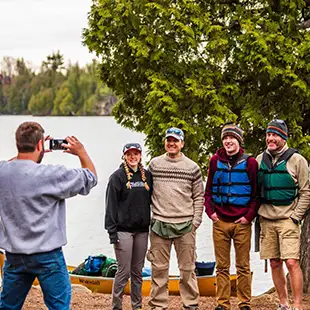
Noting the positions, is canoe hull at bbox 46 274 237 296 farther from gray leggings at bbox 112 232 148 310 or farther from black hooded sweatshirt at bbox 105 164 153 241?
black hooded sweatshirt at bbox 105 164 153 241

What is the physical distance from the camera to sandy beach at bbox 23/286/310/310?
26.8 ft

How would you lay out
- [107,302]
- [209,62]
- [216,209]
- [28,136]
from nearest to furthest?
1. [28,136]
2. [216,209]
3. [107,302]
4. [209,62]

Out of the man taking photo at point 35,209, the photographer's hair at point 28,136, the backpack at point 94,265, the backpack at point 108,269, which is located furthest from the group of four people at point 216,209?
the backpack at point 94,265

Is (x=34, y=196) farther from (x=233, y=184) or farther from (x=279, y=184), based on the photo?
(x=279, y=184)

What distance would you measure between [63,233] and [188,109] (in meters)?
5.45

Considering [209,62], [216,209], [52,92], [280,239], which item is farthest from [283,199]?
[52,92]

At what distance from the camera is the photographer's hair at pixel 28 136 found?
15.8ft

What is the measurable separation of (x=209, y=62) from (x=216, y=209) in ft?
11.7

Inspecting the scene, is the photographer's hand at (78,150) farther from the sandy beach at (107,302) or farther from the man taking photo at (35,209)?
the sandy beach at (107,302)

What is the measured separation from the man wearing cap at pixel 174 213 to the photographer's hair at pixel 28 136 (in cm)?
261

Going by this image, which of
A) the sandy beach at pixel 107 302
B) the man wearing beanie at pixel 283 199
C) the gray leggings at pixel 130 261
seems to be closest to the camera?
the man wearing beanie at pixel 283 199

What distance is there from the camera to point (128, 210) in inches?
281

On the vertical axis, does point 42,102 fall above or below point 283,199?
above

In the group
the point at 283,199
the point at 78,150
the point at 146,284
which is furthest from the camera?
the point at 146,284
